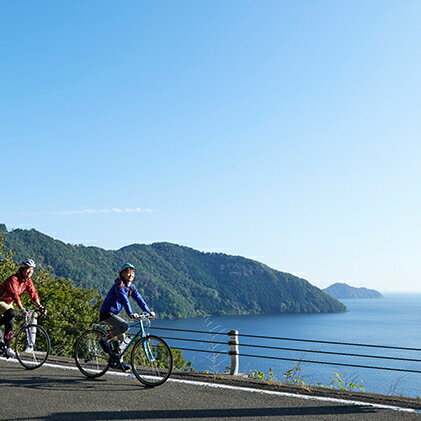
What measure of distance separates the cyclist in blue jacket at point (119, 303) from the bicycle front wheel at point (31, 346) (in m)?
1.49

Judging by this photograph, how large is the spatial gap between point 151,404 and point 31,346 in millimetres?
3620

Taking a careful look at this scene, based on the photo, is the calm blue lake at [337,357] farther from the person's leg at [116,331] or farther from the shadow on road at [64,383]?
the shadow on road at [64,383]

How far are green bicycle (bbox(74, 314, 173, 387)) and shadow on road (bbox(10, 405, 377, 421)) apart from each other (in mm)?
1452

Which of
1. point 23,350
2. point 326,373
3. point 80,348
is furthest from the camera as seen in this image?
point 326,373

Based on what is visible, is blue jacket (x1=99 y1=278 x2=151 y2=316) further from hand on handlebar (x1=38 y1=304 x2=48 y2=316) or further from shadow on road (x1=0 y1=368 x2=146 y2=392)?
hand on handlebar (x1=38 y1=304 x2=48 y2=316)

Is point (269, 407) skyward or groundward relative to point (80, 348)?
groundward

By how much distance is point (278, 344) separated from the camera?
107125mm

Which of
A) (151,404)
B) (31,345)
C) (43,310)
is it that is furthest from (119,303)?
(31,345)

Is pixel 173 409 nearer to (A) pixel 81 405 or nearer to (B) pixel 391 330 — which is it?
(A) pixel 81 405

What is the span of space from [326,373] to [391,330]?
267 ft

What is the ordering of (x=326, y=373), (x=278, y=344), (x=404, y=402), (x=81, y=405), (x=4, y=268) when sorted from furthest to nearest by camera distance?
(x=278, y=344) → (x=326, y=373) → (x=4, y=268) → (x=404, y=402) → (x=81, y=405)

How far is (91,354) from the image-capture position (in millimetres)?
8398

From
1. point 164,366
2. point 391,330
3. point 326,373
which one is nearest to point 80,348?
point 164,366

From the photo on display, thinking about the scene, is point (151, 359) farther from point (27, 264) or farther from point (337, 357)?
point (337, 357)
